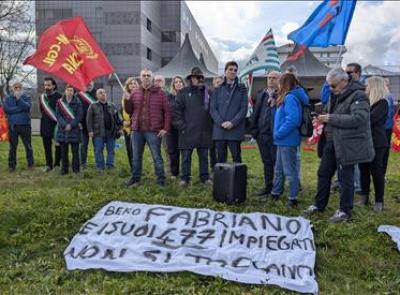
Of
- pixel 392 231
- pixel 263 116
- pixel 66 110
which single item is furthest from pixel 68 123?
pixel 392 231

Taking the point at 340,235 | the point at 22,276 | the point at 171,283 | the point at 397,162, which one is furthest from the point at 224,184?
the point at 397,162

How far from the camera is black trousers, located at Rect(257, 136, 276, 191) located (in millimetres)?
7836

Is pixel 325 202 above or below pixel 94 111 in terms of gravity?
below

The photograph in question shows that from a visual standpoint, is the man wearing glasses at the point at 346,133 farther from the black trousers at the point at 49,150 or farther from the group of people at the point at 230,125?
the black trousers at the point at 49,150

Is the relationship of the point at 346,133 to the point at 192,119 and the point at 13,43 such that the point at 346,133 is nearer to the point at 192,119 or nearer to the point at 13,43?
the point at 192,119

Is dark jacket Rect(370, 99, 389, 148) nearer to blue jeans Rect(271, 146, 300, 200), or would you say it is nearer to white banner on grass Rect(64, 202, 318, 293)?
blue jeans Rect(271, 146, 300, 200)

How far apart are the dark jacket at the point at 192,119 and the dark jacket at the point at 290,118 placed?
168 centimetres

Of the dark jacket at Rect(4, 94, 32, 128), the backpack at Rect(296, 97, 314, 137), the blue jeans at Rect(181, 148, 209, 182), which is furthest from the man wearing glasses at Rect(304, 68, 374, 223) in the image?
the dark jacket at Rect(4, 94, 32, 128)

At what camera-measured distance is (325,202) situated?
6.83m

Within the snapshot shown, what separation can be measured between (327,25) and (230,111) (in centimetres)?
377

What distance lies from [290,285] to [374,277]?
0.97 meters

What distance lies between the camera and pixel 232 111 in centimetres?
803

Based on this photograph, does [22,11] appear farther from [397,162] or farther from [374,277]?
[374,277]

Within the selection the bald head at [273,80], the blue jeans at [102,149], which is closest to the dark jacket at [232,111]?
the bald head at [273,80]
